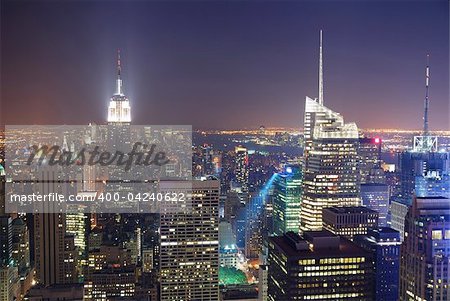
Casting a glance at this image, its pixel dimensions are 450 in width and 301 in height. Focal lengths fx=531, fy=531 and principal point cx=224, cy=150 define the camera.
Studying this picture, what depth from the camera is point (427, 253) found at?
4797 millimetres

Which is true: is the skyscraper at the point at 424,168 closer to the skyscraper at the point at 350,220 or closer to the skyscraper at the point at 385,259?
the skyscraper at the point at 350,220

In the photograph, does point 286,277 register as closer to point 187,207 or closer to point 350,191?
point 187,207

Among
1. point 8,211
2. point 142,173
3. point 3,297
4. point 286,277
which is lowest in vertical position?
point 3,297

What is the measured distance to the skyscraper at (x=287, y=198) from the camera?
9281mm

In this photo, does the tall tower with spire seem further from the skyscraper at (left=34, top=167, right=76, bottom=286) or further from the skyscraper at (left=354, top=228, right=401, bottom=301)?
the skyscraper at (left=34, top=167, right=76, bottom=286)

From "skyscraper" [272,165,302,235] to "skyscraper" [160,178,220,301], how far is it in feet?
7.09

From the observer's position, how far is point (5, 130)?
5.43 metres

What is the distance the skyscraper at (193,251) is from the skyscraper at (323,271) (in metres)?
1.54

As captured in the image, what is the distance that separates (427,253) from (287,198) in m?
5.31

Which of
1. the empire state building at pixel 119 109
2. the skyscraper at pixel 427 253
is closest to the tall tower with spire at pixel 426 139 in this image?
the skyscraper at pixel 427 253

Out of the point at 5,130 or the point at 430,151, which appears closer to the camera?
the point at 5,130

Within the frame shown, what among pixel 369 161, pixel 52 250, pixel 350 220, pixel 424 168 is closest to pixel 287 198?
pixel 369 161

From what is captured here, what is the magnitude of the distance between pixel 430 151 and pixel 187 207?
3754mm

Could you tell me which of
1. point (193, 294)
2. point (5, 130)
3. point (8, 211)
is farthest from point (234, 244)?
point (5, 130)
